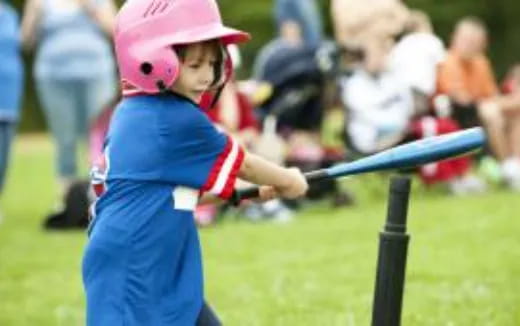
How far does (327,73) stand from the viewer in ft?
39.4

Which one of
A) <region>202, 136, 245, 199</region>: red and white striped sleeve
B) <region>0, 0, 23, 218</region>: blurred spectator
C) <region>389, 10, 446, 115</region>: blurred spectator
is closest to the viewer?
<region>202, 136, 245, 199</region>: red and white striped sleeve

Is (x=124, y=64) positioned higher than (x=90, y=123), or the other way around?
(x=124, y=64)

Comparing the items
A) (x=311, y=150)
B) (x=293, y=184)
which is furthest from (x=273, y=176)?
(x=311, y=150)

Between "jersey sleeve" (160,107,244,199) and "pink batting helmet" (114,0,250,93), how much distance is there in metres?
0.14

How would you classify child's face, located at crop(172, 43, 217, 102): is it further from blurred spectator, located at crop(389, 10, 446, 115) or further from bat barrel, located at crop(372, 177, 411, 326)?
blurred spectator, located at crop(389, 10, 446, 115)

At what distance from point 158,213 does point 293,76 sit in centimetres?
781

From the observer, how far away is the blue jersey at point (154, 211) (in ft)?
14.0

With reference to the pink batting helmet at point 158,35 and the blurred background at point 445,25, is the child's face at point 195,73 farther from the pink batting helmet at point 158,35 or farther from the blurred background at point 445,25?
the blurred background at point 445,25

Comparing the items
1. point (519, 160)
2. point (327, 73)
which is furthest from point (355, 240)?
point (519, 160)

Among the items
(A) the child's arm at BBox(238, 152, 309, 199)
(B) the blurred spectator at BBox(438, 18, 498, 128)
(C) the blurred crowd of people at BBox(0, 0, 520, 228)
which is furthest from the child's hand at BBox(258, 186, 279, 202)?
(B) the blurred spectator at BBox(438, 18, 498, 128)

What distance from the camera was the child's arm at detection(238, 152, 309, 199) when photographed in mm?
4449

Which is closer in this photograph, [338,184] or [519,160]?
[338,184]

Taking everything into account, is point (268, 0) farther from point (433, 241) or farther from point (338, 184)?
point (433, 241)

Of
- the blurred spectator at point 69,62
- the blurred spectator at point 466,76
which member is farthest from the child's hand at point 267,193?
the blurred spectator at point 466,76
